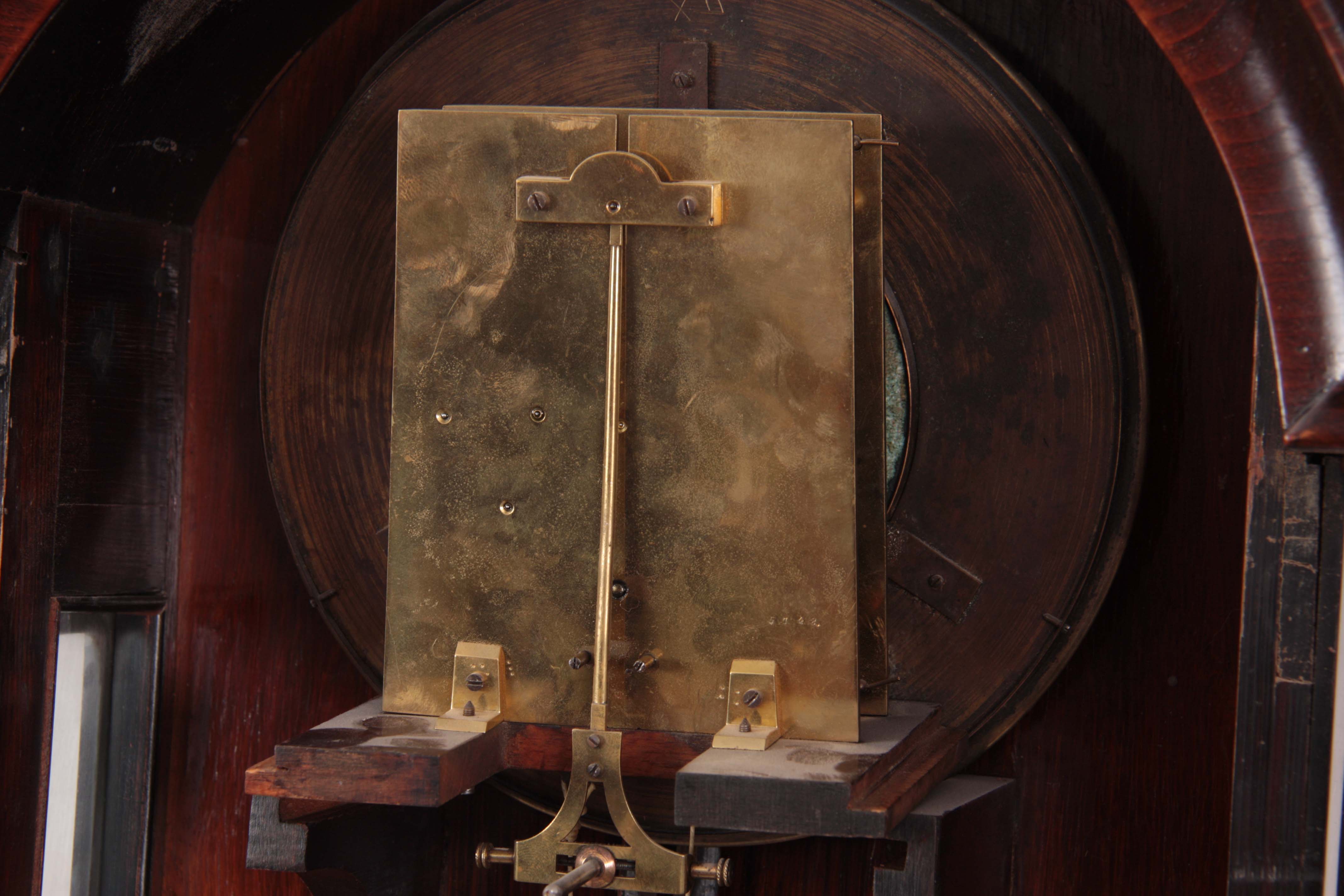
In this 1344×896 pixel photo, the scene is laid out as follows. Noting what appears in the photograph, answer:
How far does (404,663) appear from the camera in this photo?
1.29m

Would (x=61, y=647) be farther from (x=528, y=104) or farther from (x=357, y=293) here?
(x=528, y=104)

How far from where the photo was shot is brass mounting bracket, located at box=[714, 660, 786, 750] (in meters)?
1.20

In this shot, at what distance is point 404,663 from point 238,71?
0.71 meters

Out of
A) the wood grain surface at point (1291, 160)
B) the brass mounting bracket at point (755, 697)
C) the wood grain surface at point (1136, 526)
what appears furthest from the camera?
the wood grain surface at point (1136, 526)

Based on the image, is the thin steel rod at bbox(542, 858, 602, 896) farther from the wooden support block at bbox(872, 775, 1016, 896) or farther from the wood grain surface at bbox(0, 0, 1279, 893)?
the wood grain surface at bbox(0, 0, 1279, 893)

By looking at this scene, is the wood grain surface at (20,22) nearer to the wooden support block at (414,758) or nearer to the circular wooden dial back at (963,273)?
the circular wooden dial back at (963,273)

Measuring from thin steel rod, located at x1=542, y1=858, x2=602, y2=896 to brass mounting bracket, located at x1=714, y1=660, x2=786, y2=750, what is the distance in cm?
15

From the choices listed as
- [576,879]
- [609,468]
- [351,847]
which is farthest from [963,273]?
[351,847]

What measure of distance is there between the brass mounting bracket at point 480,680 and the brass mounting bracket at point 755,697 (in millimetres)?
207

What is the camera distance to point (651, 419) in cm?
124

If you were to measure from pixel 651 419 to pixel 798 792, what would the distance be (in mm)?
358

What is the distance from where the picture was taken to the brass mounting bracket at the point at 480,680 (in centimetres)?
126

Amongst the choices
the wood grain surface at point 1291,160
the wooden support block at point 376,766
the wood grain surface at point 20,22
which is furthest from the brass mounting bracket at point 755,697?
the wood grain surface at point 20,22

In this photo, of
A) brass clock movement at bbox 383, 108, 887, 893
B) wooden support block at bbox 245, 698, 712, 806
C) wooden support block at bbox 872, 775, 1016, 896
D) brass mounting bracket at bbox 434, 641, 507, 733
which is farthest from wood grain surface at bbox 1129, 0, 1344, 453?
brass mounting bracket at bbox 434, 641, 507, 733
